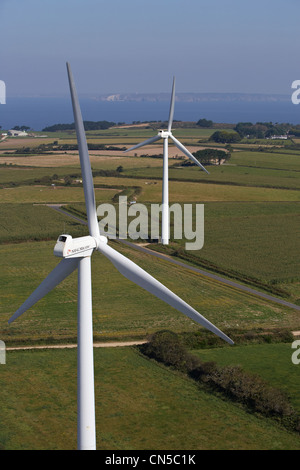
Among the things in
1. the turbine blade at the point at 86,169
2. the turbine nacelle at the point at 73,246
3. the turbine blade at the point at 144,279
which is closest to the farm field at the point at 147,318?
the turbine blade at the point at 144,279

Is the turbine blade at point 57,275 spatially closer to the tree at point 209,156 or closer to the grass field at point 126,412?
the grass field at point 126,412

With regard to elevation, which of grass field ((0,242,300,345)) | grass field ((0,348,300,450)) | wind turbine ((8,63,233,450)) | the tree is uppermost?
the tree

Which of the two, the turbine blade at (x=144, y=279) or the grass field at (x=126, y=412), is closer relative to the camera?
the turbine blade at (x=144, y=279)

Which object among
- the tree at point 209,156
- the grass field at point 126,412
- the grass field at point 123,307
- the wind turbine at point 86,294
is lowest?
the grass field at point 126,412

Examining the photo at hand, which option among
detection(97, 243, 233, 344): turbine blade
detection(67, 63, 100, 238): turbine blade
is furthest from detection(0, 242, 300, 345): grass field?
detection(67, 63, 100, 238): turbine blade

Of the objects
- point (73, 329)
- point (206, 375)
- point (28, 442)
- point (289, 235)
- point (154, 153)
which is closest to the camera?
point (28, 442)

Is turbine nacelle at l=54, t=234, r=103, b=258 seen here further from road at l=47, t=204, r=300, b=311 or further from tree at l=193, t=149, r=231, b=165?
tree at l=193, t=149, r=231, b=165

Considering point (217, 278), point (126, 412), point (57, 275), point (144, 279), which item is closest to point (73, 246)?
point (57, 275)

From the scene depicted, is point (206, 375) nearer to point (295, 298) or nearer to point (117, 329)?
point (117, 329)
